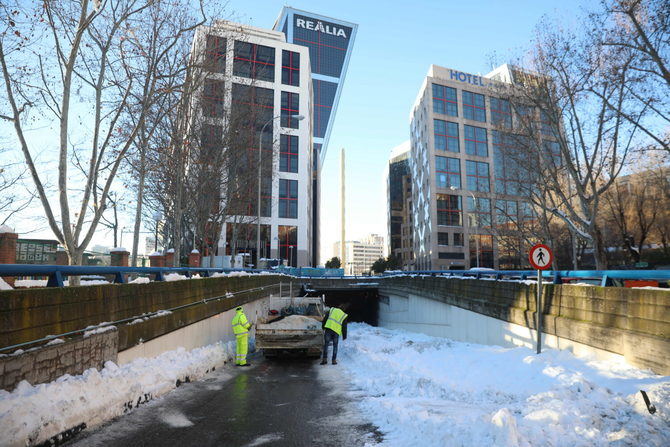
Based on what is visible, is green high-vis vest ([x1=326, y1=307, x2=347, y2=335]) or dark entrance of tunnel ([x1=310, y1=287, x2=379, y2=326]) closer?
green high-vis vest ([x1=326, y1=307, x2=347, y2=335])

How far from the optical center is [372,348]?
13766 millimetres

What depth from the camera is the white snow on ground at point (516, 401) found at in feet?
15.1

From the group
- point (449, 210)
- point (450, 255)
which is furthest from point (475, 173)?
point (450, 255)

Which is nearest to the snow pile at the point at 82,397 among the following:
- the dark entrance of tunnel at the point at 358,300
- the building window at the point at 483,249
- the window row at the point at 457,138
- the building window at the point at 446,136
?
the dark entrance of tunnel at the point at 358,300

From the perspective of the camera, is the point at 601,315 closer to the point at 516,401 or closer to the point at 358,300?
the point at 516,401

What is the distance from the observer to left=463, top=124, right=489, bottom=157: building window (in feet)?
240

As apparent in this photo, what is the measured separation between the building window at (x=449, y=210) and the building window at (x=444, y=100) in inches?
566

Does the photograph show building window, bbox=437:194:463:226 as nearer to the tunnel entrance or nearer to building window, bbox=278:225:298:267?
building window, bbox=278:225:298:267

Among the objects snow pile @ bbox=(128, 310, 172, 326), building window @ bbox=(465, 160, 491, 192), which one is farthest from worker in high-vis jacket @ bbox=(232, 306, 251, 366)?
building window @ bbox=(465, 160, 491, 192)

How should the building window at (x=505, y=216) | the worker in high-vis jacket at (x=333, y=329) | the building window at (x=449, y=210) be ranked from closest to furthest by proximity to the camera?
1. the worker in high-vis jacket at (x=333, y=329)
2. the building window at (x=505, y=216)
3. the building window at (x=449, y=210)

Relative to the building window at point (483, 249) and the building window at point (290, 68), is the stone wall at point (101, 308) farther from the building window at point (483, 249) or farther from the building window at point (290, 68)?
the building window at point (483, 249)

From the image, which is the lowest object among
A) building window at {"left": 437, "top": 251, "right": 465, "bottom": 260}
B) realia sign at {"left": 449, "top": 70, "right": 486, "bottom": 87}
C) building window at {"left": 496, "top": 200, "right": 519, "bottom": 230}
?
building window at {"left": 437, "top": 251, "right": 465, "bottom": 260}

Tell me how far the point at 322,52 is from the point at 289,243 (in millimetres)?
76927

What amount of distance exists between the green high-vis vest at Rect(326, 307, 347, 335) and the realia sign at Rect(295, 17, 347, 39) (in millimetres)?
116585
